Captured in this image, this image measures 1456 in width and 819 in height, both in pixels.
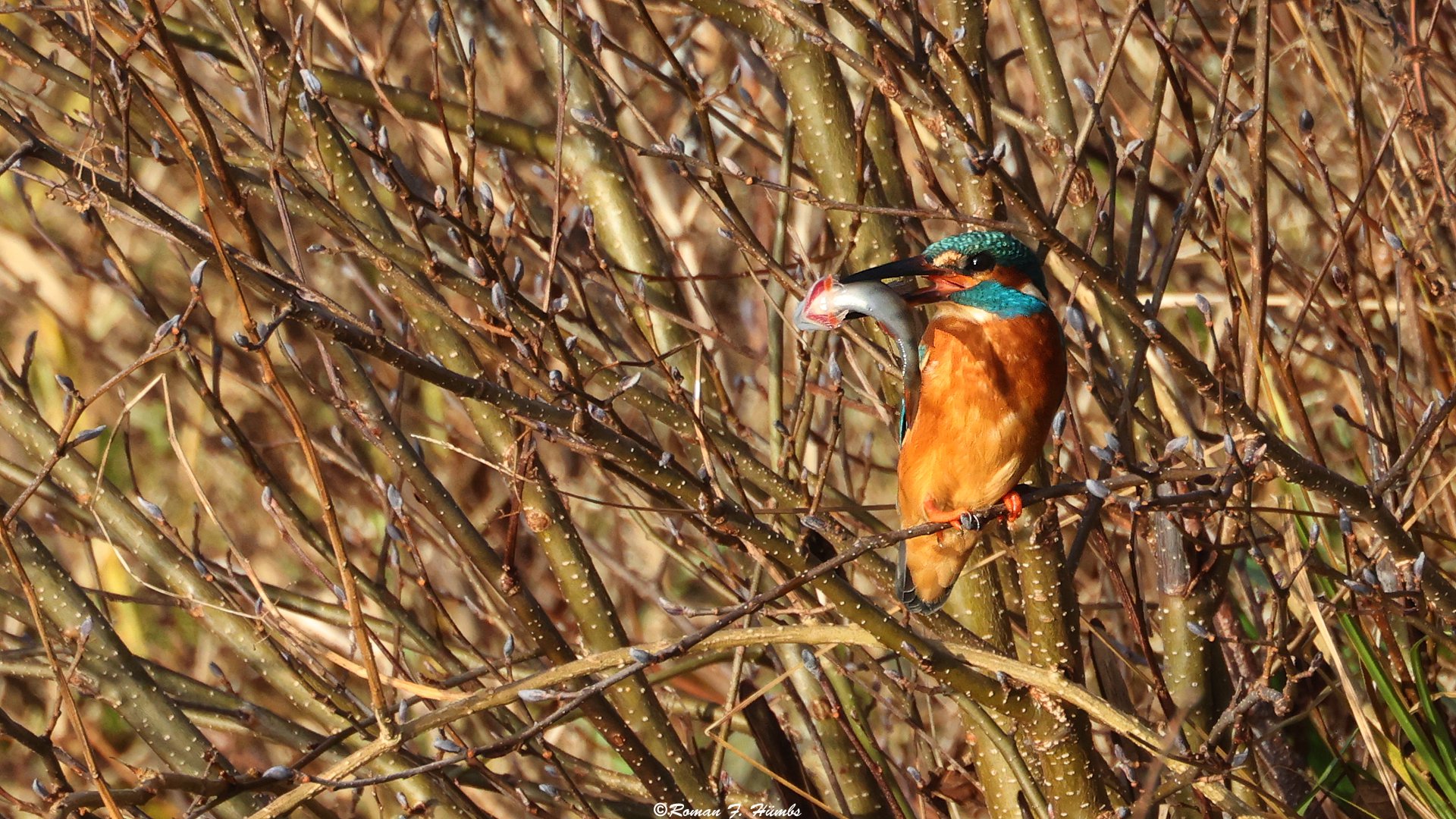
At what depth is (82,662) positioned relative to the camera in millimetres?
2520

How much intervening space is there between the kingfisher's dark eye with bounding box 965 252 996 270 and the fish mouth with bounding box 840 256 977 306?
20 mm

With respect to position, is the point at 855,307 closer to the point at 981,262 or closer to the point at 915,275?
the point at 915,275

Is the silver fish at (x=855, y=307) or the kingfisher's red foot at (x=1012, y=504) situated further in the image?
the kingfisher's red foot at (x=1012, y=504)

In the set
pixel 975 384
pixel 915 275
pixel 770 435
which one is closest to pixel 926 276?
pixel 915 275

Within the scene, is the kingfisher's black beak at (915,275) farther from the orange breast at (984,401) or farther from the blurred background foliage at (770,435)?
the blurred background foliage at (770,435)

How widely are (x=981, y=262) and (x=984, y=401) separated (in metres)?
0.25

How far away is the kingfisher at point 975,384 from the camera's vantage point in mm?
2297

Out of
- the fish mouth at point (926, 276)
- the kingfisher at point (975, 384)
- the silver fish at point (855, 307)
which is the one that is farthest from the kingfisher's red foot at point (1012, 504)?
the silver fish at point (855, 307)

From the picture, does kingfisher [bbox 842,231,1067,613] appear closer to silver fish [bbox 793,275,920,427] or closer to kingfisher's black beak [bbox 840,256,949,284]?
kingfisher's black beak [bbox 840,256,949,284]

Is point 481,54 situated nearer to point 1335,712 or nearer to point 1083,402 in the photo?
point 1083,402

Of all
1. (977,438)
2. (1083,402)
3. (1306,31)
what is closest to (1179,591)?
(977,438)

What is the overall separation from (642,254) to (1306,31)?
1584 mm

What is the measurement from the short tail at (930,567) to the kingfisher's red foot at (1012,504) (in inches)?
3.4

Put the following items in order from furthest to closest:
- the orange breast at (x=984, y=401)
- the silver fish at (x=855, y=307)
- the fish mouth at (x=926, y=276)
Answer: the orange breast at (x=984, y=401) < the fish mouth at (x=926, y=276) < the silver fish at (x=855, y=307)
